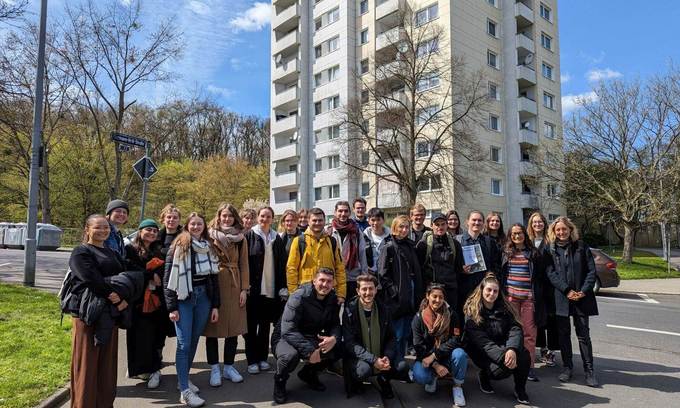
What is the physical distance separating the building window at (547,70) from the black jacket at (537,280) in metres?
37.9

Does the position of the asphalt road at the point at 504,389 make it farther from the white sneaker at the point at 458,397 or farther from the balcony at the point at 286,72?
the balcony at the point at 286,72

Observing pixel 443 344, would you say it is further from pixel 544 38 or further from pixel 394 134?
pixel 544 38

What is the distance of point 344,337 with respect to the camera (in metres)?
4.82

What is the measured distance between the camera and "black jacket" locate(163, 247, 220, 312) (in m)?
4.52

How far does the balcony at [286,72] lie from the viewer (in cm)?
4228

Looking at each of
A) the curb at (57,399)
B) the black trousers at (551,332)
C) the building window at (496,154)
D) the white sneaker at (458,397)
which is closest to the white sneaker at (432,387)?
the white sneaker at (458,397)

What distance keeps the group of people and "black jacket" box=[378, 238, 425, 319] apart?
0.01 meters

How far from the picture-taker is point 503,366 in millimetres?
4684

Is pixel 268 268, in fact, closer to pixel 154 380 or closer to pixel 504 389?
pixel 154 380

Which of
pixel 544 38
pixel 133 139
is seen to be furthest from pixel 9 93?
pixel 544 38

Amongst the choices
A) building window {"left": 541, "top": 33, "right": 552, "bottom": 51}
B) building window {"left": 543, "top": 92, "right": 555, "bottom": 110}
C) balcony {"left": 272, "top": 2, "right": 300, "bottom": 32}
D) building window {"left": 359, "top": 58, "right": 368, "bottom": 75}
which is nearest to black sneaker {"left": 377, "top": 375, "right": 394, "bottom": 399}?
building window {"left": 359, "top": 58, "right": 368, "bottom": 75}

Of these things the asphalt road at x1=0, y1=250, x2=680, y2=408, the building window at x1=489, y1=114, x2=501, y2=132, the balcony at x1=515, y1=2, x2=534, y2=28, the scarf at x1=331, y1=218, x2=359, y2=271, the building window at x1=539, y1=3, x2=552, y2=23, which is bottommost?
the asphalt road at x1=0, y1=250, x2=680, y2=408

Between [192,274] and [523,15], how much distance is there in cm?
3914

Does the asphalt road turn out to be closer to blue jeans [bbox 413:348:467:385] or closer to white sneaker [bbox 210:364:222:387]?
white sneaker [bbox 210:364:222:387]
